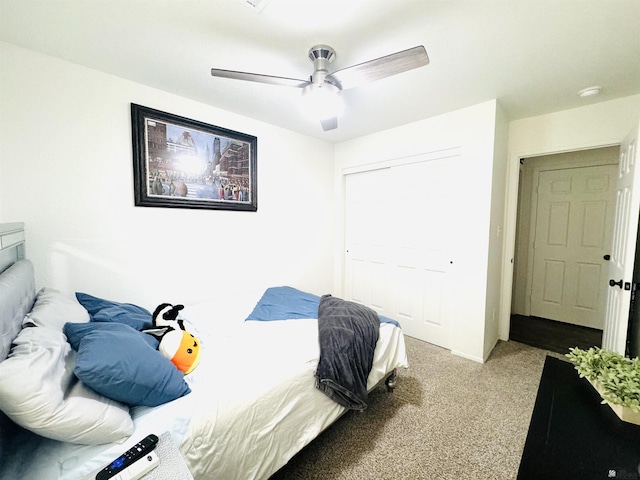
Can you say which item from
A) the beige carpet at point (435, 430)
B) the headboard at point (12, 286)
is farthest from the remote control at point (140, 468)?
the beige carpet at point (435, 430)

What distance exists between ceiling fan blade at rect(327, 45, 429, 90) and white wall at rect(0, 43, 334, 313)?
1.55 meters

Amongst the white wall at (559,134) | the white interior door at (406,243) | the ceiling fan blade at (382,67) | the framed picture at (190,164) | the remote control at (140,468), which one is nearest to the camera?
the remote control at (140,468)

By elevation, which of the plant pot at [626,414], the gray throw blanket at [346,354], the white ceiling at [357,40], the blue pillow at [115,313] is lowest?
the gray throw blanket at [346,354]

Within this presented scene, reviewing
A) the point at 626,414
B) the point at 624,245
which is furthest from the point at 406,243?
the point at 626,414

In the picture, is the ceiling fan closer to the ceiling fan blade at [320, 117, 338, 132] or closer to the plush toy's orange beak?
the ceiling fan blade at [320, 117, 338, 132]

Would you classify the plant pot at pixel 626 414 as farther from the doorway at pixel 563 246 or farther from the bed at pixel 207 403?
the doorway at pixel 563 246

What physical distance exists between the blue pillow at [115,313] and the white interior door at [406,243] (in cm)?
256

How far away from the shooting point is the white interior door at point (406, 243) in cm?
281

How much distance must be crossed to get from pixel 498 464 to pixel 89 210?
10.3ft

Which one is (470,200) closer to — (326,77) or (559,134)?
(559,134)

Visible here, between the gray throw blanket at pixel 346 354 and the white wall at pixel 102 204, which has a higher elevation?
the white wall at pixel 102 204

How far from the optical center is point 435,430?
1700 mm

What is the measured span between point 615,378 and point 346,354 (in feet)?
3.71

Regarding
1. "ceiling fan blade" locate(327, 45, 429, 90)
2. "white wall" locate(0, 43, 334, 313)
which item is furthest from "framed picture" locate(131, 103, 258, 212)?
"ceiling fan blade" locate(327, 45, 429, 90)
